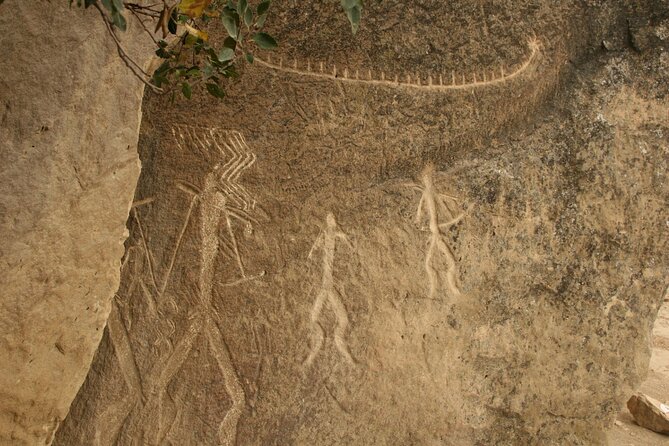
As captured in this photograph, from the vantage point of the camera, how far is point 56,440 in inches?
112

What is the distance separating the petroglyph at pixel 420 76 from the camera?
2.80 m

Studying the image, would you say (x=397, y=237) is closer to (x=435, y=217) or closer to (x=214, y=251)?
(x=435, y=217)

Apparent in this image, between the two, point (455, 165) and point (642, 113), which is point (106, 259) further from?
point (642, 113)

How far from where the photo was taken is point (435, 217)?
2934mm

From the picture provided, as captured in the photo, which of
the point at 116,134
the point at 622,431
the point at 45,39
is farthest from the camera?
the point at 622,431

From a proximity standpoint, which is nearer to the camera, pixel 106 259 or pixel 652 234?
pixel 106 259

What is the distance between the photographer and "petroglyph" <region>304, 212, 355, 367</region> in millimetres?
2879

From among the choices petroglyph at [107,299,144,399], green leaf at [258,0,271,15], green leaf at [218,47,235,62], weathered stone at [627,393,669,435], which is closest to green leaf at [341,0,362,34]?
green leaf at [258,0,271,15]

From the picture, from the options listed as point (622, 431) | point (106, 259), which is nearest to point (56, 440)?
point (106, 259)

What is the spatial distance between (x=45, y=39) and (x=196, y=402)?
1.24 meters

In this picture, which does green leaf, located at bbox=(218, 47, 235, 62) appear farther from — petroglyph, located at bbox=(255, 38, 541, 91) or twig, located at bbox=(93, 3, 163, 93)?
petroglyph, located at bbox=(255, 38, 541, 91)

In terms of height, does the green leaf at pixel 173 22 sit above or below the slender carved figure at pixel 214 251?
above

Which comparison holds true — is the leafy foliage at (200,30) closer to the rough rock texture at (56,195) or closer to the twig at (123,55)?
the twig at (123,55)

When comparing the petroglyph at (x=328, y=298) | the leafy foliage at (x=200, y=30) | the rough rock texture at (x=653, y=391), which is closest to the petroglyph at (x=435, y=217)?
the petroglyph at (x=328, y=298)
